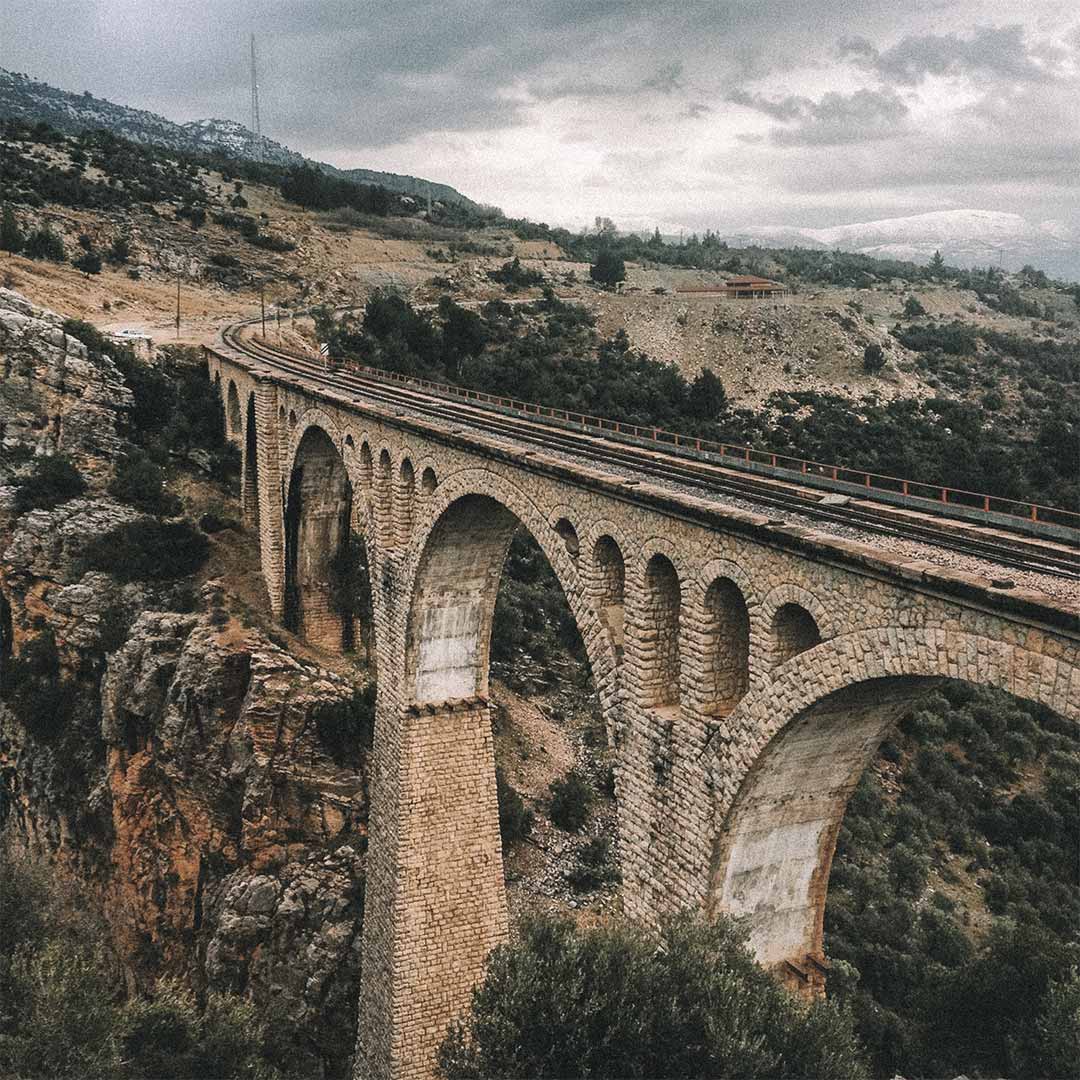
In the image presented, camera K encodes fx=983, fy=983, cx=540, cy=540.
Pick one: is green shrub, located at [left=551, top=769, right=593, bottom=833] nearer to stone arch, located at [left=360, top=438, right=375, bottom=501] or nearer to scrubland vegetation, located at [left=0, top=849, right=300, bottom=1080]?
stone arch, located at [left=360, top=438, right=375, bottom=501]

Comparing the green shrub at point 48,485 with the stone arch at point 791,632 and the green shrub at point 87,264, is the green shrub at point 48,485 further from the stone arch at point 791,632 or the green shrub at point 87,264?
the stone arch at point 791,632

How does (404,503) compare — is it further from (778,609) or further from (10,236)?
(10,236)

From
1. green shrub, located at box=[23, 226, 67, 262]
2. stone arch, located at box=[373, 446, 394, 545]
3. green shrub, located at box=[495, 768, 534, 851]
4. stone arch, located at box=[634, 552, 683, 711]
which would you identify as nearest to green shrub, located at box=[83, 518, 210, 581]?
stone arch, located at box=[373, 446, 394, 545]

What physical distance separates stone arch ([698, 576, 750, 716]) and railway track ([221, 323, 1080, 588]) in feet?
4.64

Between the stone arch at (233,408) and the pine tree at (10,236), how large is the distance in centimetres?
1874

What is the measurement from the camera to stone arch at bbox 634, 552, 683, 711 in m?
10.3

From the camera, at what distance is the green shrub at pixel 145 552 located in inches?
978

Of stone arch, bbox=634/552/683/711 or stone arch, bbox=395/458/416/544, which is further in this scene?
stone arch, bbox=395/458/416/544

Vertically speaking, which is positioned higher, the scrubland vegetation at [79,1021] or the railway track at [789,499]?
the railway track at [789,499]

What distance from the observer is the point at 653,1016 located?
8391 mm

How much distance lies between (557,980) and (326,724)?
1260 centimetres

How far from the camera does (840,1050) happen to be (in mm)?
8609

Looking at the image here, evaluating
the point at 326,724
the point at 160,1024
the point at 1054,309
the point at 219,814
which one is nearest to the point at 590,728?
the point at 326,724

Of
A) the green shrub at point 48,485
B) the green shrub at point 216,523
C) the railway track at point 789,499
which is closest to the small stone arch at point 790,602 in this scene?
the railway track at point 789,499
